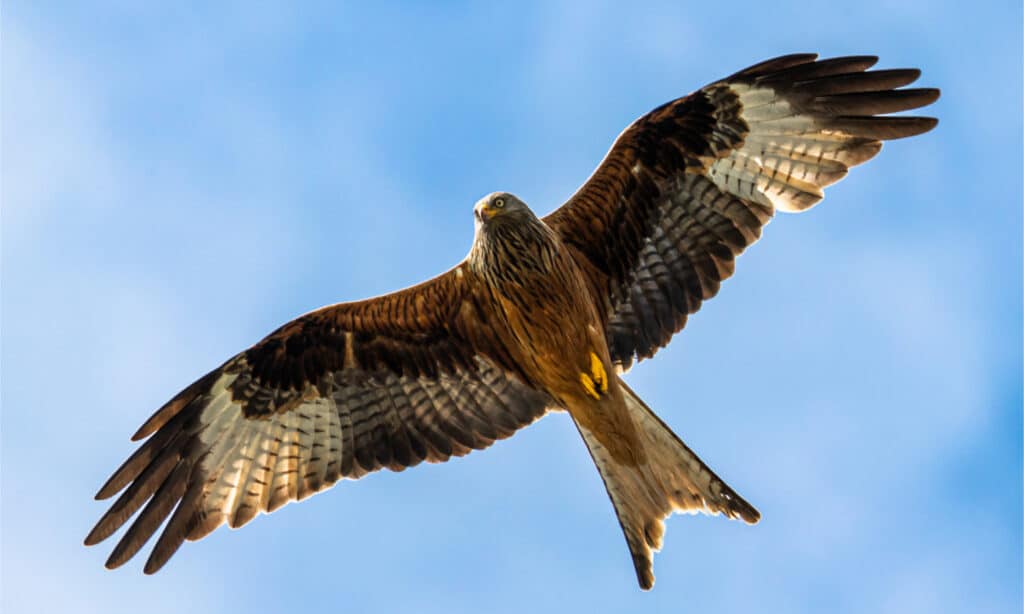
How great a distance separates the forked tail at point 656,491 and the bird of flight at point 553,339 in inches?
0.5

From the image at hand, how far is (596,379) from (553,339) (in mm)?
463

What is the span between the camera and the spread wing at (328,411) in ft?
33.0

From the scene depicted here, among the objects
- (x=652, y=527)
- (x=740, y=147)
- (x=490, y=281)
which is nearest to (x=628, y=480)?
(x=652, y=527)

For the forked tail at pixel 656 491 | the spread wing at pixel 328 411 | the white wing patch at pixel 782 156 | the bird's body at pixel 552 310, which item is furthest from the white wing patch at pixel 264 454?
the white wing patch at pixel 782 156

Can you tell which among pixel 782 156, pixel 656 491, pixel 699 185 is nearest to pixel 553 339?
pixel 656 491

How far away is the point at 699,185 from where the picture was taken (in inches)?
389

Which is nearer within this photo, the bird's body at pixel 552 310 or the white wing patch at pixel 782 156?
the bird's body at pixel 552 310

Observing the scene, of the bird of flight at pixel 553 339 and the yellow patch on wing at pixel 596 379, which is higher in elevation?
the bird of flight at pixel 553 339

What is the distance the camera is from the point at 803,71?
958 centimetres

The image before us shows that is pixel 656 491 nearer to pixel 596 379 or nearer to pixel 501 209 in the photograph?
pixel 596 379

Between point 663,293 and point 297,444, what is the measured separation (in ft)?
11.1

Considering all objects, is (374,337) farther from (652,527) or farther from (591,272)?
(652,527)

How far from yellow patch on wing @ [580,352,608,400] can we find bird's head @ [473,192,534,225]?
1.24m

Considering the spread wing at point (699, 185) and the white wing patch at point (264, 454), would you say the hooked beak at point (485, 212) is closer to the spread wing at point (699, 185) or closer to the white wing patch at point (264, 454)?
the spread wing at point (699, 185)
